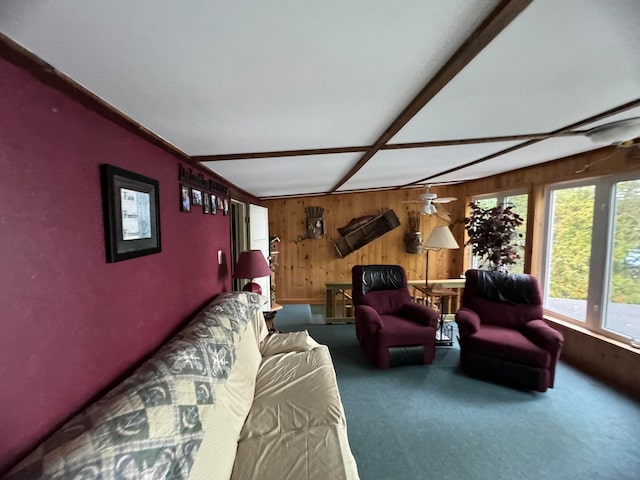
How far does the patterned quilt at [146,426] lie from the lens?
717mm

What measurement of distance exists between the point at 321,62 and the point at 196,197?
1447 mm

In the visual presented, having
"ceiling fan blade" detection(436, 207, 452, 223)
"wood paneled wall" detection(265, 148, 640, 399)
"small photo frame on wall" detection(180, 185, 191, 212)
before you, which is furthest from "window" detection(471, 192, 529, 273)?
"small photo frame on wall" detection(180, 185, 191, 212)

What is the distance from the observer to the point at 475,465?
1.67 meters

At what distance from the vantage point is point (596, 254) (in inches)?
106

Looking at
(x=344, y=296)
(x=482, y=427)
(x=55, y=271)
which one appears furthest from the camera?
(x=344, y=296)

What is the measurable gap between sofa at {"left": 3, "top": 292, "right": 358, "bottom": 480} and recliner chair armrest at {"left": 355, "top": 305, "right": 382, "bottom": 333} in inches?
32.7

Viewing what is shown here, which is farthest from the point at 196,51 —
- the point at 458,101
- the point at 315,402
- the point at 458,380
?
the point at 458,380

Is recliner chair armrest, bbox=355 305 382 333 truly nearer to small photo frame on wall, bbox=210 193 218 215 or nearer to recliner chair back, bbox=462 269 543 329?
recliner chair back, bbox=462 269 543 329

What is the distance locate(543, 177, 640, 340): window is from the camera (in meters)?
2.46

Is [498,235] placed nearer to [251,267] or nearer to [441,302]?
[441,302]

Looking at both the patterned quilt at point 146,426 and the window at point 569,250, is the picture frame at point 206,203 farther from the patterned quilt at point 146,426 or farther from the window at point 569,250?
the window at point 569,250

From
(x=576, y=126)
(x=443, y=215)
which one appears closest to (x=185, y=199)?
(x=576, y=126)

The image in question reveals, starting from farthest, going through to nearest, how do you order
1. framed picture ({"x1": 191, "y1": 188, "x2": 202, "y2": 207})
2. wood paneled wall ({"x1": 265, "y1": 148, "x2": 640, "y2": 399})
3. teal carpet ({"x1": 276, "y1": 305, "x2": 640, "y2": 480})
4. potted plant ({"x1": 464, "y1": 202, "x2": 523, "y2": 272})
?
wood paneled wall ({"x1": 265, "y1": 148, "x2": 640, "y2": 399}) < potted plant ({"x1": 464, "y1": 202, "x2": 523, "y2": 272}) < framed picture ({"x1": 191, "y1": 188, "x2": 202, "y2": 207}) < teal carpet ({"x1": 276, "y1": 305, "x2": 640, "y2": 480})

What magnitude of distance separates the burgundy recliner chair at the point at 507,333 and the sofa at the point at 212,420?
1.56m
